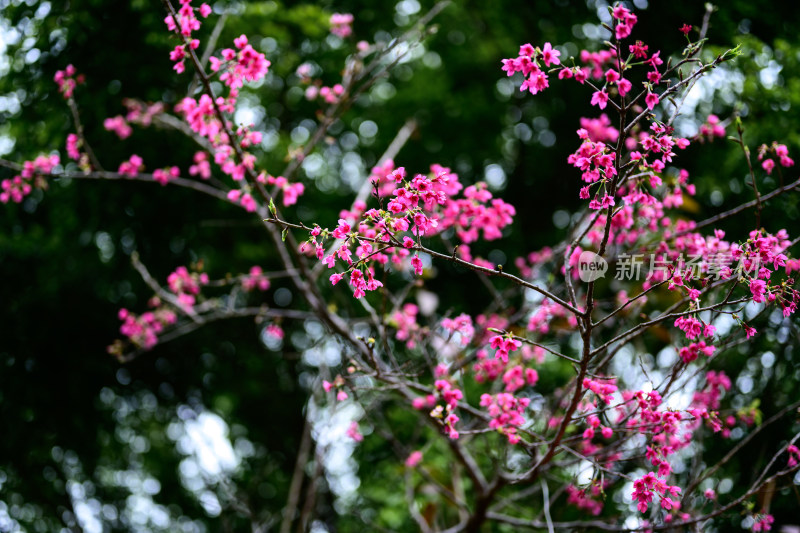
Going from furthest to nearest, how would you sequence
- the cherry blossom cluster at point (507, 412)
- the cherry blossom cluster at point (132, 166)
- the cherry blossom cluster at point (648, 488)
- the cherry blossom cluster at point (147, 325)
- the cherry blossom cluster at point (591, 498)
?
1. the cherry blossom cluster at point (147, 325)
2. the cherry blossom cluster at point (132, 166)
3. the cherry blossom cluster at point (591, 498)
4. the cherry blossom cluster at point (507, 412)
5. the cherry blossom cluster at point (648, 488)

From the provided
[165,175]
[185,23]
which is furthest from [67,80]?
[185,23]

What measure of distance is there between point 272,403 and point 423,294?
12.6 ft

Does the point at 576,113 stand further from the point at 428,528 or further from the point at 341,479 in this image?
the point at 341,479

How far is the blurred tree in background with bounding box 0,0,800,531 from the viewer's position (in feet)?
13.9

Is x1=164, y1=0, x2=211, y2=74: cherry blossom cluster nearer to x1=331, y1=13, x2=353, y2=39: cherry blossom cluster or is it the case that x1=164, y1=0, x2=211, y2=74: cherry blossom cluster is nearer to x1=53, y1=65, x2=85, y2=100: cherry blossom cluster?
x1=53, y1=65, x2=85, y2=100: cherry blossom cluster

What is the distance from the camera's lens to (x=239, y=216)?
6141 millimetres

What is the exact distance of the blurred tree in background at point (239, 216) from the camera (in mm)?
4238

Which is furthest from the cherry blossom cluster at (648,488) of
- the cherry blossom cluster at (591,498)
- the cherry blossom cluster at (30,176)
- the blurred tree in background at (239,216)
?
→ the cherry blossom cluster at (30,176)

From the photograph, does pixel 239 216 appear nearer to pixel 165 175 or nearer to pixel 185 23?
pixel 165 175

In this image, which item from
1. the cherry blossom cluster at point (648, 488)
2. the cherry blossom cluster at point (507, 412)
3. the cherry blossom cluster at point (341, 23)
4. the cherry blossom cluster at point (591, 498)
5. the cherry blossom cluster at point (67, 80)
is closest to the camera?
the cherry blossom cluster at point (648, 488)

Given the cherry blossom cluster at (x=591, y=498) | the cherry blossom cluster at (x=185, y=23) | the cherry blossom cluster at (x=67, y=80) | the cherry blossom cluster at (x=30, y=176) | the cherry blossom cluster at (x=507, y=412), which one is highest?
the cherry blossom cluster at (x=67, y=80)

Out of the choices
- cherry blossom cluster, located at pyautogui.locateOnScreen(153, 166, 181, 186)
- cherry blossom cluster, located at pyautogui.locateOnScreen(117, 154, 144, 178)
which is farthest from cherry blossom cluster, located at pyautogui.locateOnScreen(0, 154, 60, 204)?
cherry blossom cluster, located at pyautogui.locateOnScreen(153, 166, 181, 186)

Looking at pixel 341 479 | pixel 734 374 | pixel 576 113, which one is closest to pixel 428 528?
pixel 734 374

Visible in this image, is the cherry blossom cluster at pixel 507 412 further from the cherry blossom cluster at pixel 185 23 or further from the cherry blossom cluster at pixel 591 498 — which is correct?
the cherry blossom cluster at pixel 185 23
